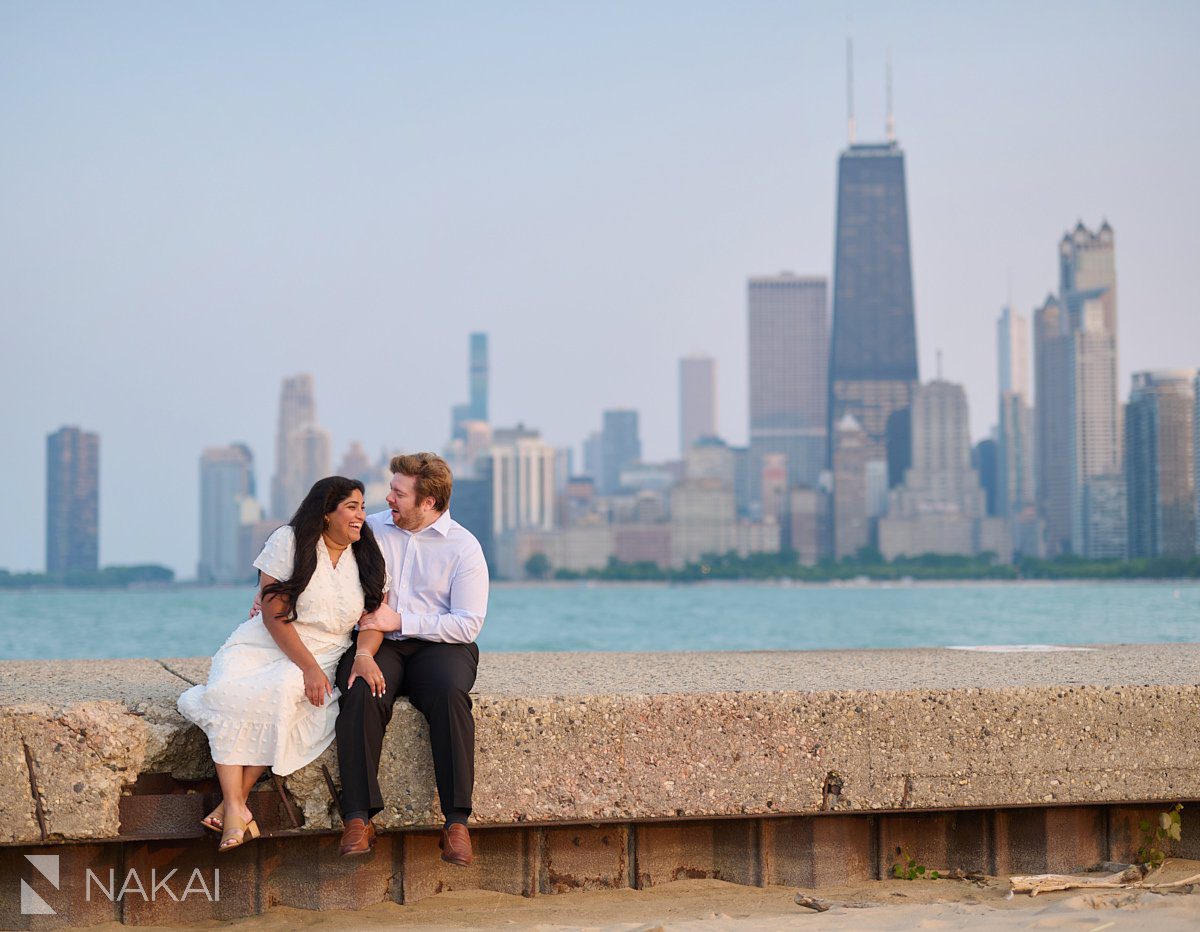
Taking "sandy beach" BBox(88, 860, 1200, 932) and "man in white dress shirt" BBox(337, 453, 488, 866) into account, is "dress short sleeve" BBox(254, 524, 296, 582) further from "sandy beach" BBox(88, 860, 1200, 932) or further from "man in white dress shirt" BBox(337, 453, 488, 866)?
"sandy beach" BBox(88, 860, 1200, 932)

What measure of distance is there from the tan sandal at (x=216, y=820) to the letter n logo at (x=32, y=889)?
0.64 metres

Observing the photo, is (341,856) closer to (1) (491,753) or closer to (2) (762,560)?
(1) (491,753)

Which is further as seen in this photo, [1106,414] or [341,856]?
[1106,414]

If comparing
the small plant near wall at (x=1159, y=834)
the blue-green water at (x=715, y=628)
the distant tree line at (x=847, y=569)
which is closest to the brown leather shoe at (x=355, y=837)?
the small plant near wall at (x=1159, y=834)

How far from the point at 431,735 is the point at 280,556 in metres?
0.86

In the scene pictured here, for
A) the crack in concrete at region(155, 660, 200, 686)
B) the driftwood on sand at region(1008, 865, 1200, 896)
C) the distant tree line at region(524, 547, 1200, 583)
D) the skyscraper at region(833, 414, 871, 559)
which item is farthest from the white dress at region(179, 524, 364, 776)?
the skyscraper at region(833, 414, 871, 559)

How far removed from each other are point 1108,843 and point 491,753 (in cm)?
247

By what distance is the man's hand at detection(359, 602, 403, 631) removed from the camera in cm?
520

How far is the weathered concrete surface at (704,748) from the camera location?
480 cm

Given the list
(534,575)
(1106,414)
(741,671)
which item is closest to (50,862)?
(741,671)

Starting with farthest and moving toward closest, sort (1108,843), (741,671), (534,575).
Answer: (534,575) → (741,671) → (1108,843)

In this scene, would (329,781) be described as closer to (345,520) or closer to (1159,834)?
(345,520)

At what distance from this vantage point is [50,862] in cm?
499

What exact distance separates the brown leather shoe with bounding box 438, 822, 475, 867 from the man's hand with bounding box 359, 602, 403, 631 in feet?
2.58
